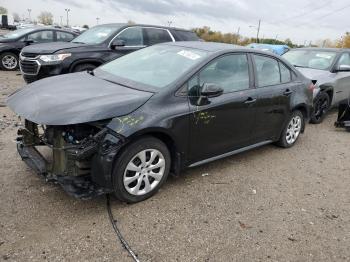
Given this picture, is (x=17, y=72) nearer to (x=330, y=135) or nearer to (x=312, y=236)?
(x=330, y=135)

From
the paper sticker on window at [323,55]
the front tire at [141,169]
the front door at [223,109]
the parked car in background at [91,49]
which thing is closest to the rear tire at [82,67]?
the parked car in background at [91,49]

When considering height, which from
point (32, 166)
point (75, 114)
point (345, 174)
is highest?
point (75, 114)

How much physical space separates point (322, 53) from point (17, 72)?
31.2ft

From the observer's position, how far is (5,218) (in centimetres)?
331

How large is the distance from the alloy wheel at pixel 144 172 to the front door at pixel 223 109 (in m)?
0.49

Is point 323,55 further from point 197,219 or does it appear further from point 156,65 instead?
point 197,219

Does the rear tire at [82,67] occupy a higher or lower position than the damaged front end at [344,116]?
higher

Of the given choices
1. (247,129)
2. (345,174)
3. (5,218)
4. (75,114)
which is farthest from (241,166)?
(5,218)

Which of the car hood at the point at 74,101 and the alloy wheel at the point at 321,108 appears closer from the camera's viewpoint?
the car hood at the point at 74,101

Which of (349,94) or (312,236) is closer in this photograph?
(312,236)

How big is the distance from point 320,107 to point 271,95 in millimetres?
3225

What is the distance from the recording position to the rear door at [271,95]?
4891mm

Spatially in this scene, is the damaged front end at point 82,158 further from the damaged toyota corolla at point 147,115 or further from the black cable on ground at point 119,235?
the black cable on ground at point 119,235

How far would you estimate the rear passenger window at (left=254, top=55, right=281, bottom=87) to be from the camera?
4902 mm
